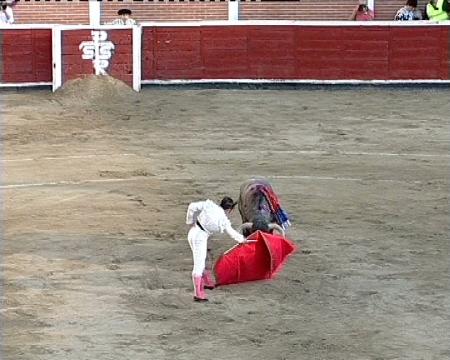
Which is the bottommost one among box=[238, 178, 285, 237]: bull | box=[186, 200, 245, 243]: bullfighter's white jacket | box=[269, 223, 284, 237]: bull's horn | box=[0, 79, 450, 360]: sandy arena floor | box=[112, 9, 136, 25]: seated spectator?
box=[0, 79, 450, 360]: sandy arena floor

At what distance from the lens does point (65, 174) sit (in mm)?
11664

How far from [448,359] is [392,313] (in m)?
0.86

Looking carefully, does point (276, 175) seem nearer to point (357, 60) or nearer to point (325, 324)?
point (325, 324)

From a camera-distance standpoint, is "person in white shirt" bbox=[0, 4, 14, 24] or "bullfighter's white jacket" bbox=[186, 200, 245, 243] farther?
"person in white shirt" bbox=[0, 4, 14, 24]

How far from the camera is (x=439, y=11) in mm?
18531

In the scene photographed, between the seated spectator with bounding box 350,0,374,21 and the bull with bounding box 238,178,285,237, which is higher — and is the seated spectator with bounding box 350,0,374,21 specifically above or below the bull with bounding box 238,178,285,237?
above

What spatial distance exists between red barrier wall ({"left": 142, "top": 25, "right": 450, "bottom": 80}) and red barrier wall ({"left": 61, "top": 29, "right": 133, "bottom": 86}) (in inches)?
20.2

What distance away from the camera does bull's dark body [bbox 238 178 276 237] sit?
8.05 meters

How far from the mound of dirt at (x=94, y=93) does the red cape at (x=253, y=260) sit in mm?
8648

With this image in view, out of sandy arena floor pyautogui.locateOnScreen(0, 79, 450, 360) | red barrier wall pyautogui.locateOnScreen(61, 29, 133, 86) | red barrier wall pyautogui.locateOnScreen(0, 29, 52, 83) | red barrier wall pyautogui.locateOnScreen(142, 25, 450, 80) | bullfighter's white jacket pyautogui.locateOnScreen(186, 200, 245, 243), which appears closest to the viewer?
sandy arena floor pyautogui.locateOnScreen(0, 79, 450, 360)

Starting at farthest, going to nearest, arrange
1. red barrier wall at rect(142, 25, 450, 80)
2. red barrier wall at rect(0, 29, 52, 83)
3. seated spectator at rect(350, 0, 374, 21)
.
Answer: seated spectator at rect(350, 0, 374, 21), red barrier wall at rect(142, 25, 450, 80), red barrier wall at rect(0, 29, 52, 83)

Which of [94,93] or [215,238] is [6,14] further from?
[215,238]

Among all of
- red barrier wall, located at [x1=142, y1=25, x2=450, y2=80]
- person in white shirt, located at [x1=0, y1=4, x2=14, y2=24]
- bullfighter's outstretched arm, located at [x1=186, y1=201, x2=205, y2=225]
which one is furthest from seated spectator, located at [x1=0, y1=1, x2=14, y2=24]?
bullfighter's outstretched arm, located at [x1=186, y1=201, x2=205, y2=225]

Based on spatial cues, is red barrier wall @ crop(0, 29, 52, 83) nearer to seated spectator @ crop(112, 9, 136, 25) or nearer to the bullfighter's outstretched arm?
seated spectator @ crop(112, 9, 136, 25)
